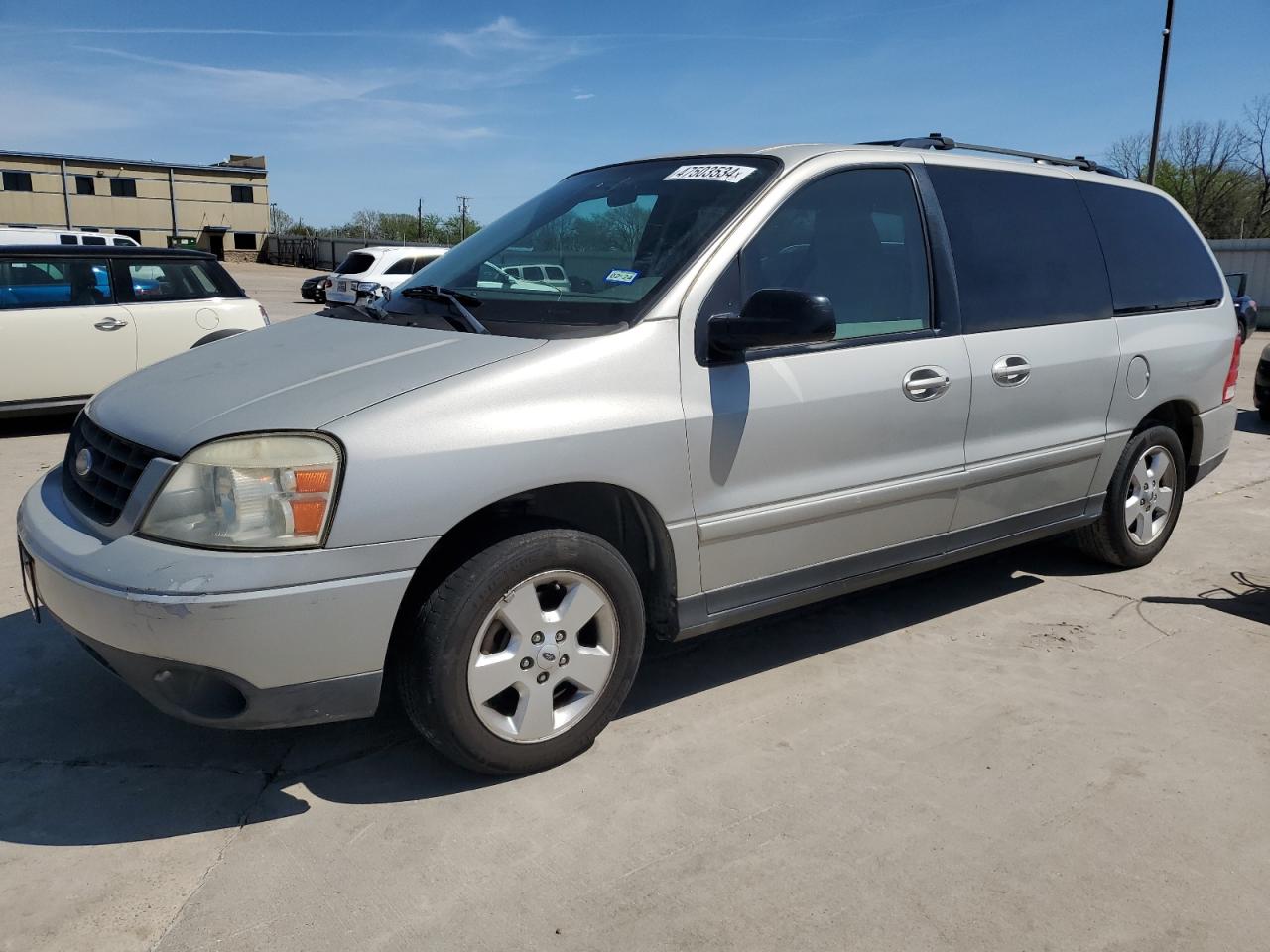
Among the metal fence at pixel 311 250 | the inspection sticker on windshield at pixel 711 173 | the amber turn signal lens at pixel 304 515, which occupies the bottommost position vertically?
the amber turn signal lens at pixel 304 515

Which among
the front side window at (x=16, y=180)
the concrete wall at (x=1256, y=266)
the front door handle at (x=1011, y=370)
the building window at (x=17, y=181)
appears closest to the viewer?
the front door handle at (x=1011, y=370)

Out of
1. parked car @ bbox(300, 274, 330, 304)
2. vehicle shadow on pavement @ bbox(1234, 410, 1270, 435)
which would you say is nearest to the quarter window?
vehicle shadow on pavement @ bbox(1234, 410, 1270, 435)

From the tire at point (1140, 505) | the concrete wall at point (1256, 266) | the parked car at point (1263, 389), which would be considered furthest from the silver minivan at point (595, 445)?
the concrete wall at point (1256, 266)

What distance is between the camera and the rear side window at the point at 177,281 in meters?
8.52

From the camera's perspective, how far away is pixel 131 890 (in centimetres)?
252

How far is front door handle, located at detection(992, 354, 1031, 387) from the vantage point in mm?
3920

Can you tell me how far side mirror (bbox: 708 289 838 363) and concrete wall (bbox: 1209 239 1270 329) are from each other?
24.1m

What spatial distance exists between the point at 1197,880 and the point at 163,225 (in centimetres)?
6714

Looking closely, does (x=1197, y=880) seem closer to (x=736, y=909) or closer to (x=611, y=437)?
(x=736, y=909)

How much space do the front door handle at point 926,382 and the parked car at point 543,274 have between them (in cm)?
124

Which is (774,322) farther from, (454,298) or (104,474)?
(104,474)

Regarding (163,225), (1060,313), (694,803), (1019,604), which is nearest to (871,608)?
(1019,604)

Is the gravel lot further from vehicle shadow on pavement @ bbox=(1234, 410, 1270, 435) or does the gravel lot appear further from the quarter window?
vehicle shadow on pavement @ bbox=(1234, 410, 1270, 435)

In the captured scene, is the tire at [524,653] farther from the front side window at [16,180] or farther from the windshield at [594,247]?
the front side window at [16,180]
